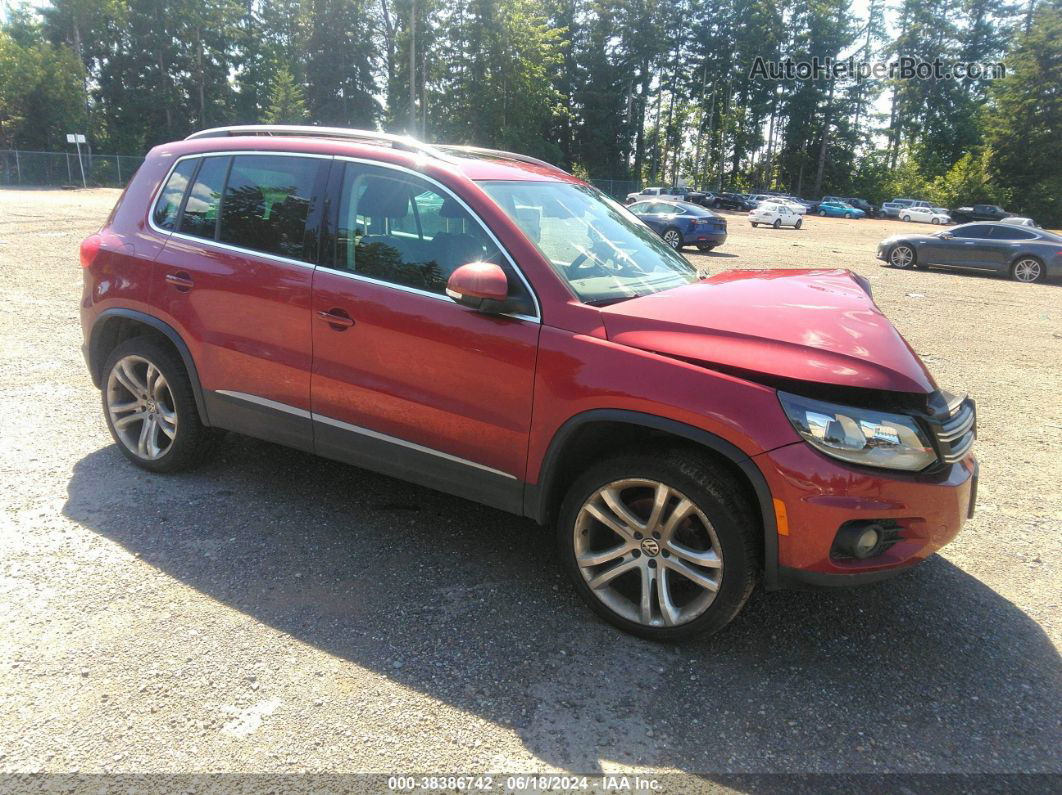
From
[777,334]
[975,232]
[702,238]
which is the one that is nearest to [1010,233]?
[975,232]

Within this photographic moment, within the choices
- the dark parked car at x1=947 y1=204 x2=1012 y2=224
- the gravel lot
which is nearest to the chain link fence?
the gravel lot

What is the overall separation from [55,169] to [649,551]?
171ft

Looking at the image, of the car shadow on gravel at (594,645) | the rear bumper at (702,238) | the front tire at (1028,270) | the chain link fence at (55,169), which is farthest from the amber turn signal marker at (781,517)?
the chain link fence at (55,169)

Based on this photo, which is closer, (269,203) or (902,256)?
(269,203)

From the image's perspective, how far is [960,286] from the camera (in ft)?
51.3

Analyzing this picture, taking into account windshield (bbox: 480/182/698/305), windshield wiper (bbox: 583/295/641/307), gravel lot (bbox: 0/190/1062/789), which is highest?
Result: windshield (bbox: 480/182/698/305)

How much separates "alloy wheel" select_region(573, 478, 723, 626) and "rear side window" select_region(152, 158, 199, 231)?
2.87 m

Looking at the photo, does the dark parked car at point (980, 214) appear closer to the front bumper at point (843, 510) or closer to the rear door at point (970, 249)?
the rear door at point (970, 249)

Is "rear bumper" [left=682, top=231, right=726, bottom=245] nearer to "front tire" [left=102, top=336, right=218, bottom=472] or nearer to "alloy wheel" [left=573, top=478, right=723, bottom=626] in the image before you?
"front tire" [left=102, top=336, right=218, bottom=472]

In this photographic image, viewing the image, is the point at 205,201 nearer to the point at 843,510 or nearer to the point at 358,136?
the point at 358,136

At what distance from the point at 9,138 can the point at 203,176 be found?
54.4 metres

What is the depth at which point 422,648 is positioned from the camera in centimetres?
287

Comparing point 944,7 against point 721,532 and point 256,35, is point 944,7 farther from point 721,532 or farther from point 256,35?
point 721,532

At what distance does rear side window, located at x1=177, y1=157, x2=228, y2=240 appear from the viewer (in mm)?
3951
